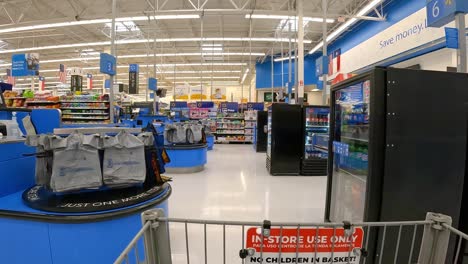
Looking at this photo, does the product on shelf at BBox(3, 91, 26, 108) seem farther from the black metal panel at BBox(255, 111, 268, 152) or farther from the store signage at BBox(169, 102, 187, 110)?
the black metal panel at BBox(255, 111, 268, 152)

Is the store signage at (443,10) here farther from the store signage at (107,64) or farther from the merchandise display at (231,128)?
the merchandise display at (231,128)

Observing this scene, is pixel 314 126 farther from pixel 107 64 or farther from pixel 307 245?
pixel 307 245

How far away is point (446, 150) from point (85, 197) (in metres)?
2.95

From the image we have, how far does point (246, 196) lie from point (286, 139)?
91.7 inches

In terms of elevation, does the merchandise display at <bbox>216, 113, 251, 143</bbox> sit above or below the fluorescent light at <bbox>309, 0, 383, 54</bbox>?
below

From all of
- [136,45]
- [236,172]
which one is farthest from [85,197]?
[136,45]

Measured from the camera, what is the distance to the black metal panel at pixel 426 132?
216 cm

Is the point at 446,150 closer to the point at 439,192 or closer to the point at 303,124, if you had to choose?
the point at 439,192

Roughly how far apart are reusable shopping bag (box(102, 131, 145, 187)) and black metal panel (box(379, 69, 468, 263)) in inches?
81.1

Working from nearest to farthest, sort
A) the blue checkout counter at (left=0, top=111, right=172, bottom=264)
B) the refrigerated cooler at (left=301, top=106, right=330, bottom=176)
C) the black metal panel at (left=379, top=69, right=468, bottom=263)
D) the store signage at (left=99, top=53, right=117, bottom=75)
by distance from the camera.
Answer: the blue checkout counter at (left=0, top=111, right=172, bottom=264), the black metal panel at (left=379, top=69, right=468, bottom=263), the store signage at (left=99, top=53, right=117, bottom=75), the refrigerated cooler at (left=301, top=106, right=330, bottom=176)

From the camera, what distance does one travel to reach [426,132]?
7.11 feet

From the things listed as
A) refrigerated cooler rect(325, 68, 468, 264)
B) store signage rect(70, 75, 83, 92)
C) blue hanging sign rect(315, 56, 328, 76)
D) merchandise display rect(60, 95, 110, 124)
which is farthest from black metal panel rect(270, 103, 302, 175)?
store signage rect(70, 75, 83, 92)

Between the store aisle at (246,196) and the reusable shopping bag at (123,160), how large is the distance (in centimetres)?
147

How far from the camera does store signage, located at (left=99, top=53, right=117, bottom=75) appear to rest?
511 centimetres
